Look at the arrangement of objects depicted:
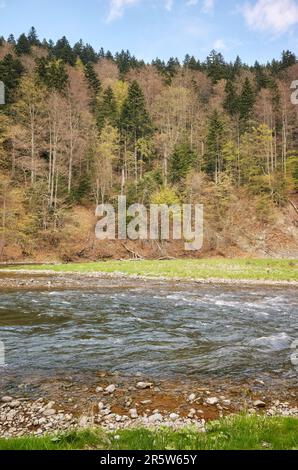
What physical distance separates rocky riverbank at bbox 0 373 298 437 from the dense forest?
35647 millimetres

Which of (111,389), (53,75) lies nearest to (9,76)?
(53,75)

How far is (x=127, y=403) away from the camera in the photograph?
25.4 ft

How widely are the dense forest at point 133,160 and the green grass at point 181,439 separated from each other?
38333mm

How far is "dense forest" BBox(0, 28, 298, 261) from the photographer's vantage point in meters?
46.3

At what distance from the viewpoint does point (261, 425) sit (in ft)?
20.2

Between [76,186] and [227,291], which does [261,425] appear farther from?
[76,186]

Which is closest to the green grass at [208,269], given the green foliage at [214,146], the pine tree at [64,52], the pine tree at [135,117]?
the green foliage at [214,146]

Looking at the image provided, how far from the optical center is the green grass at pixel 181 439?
5359 millimetres

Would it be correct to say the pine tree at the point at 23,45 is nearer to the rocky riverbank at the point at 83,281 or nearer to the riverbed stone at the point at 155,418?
the rocky riverbank at the point at 83,281

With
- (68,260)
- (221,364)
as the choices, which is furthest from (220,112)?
(221,364)

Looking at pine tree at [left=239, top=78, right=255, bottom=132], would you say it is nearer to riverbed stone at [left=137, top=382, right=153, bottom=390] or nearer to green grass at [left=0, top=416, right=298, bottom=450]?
riverbed stone at [left=137, top=382, right=153, bottom=390]

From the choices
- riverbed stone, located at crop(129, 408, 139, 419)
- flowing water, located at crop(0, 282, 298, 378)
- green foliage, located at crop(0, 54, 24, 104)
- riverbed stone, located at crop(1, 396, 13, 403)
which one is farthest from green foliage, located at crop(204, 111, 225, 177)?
riverbed stone, located at crop(1, 396, 13, 403)

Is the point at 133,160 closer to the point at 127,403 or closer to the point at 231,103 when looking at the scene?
the point at 231,103

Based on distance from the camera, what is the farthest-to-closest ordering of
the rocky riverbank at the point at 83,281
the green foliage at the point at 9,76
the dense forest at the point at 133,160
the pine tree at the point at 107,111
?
the pine tree at the point at 107,111 < the green foliage at the point at 9,76 < the dense forest at the point at 133,160 < the rocky riverbank at the point at 83,281
